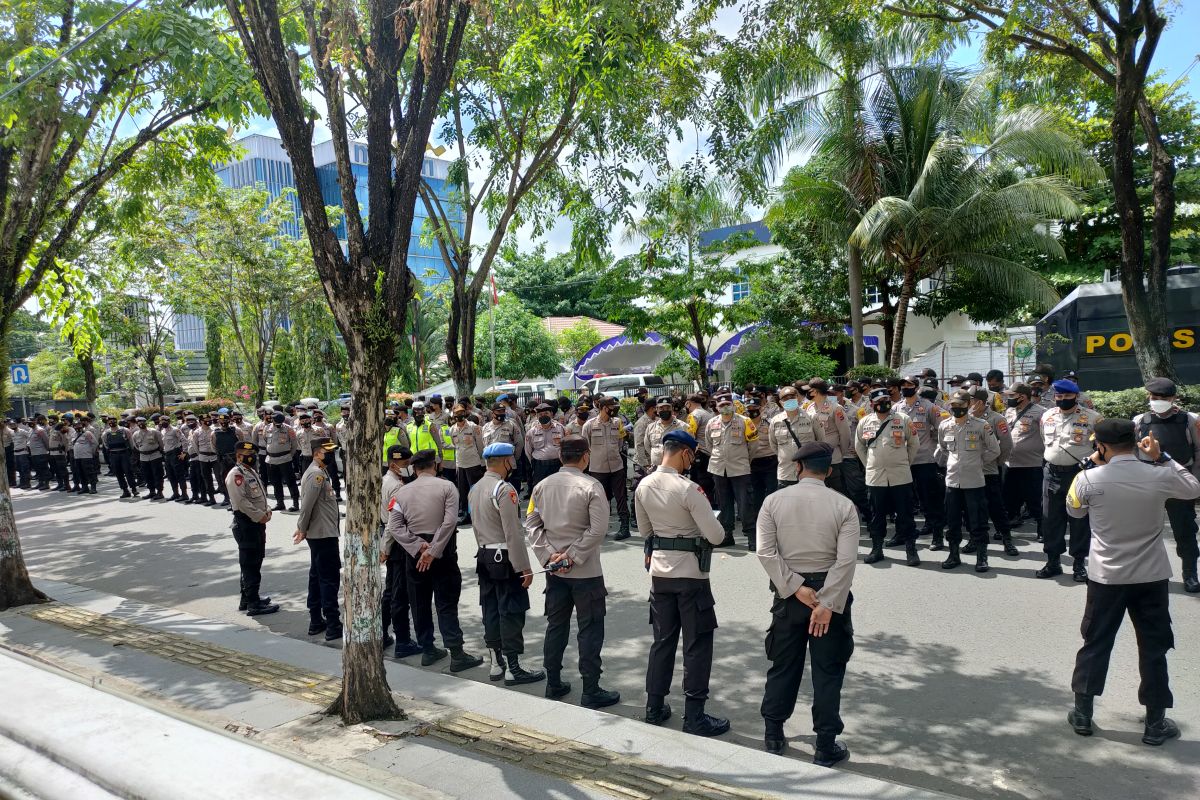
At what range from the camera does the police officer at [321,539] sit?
23.4 feet

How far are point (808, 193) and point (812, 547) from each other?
16488 millimetres

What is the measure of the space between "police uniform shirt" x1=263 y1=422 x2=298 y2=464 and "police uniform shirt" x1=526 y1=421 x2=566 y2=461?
471cm

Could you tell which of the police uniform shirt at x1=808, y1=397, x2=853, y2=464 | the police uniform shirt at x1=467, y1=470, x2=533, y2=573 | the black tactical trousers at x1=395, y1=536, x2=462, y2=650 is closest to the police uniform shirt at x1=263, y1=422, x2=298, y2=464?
the black tactical trousers at x1=395, y1=536, x2=462, y2=650

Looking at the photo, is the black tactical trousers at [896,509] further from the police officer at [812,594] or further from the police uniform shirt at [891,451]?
the police officer at [812,594]

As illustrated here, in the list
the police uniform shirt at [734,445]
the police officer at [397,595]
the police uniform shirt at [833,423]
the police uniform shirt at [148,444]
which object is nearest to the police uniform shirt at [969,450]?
the police uniform shirt at [833,423]

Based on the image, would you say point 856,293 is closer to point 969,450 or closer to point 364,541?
point 969,450

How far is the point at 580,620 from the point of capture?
215 inches

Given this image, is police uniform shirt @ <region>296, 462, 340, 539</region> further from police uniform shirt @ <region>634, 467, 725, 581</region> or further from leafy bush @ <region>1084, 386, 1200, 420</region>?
leafy bush @ <region>1084, 386, 1200, 420</region>

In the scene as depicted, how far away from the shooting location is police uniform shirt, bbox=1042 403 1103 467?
7598mm

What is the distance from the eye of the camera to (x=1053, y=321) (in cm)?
1560

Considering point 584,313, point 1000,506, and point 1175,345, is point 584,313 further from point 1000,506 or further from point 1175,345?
point 1000,506

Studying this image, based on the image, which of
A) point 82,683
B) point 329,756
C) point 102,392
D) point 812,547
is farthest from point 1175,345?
point 102,392

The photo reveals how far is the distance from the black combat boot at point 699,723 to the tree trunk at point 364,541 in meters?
1.76

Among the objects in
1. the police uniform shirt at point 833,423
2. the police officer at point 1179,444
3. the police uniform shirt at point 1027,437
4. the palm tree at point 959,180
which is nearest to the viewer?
the police officer at point 1179,444
